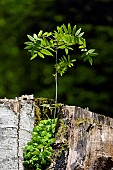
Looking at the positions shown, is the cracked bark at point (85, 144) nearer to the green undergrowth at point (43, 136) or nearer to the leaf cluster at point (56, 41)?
the green undergrowth at point (43, 136)

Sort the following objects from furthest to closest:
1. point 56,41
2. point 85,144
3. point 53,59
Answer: point 53,59
point 56,41
point 85,144

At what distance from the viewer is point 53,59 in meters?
6.18

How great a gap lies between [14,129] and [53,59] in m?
3.75

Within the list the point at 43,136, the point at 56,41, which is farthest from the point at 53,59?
the point at 43,136

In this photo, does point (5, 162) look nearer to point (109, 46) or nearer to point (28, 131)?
point (28, 131)

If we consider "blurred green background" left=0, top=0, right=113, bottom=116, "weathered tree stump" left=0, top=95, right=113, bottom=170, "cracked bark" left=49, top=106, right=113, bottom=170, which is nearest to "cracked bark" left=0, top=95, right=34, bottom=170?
"weathered tree stump" left=0, top=95, right=113, bottom=170

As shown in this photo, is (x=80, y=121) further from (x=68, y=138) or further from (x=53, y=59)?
(x=53, y=59)

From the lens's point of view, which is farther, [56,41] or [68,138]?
[56,41]

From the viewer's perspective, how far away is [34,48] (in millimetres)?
2512

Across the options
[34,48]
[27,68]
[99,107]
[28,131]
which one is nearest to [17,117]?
[28,131]

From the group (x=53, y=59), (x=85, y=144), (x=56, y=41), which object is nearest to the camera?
(x=85, y=144)

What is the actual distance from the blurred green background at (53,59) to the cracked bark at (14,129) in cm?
320

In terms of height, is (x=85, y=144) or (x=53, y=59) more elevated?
(x=53, y=59)

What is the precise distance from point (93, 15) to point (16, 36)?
2.42ft
